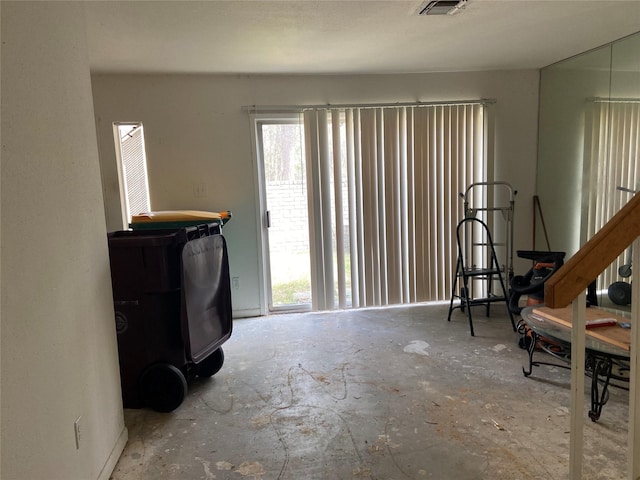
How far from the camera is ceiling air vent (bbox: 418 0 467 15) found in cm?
225

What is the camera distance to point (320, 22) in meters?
2.47

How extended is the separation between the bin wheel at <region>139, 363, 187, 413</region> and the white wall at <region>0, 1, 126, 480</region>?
1.26ft

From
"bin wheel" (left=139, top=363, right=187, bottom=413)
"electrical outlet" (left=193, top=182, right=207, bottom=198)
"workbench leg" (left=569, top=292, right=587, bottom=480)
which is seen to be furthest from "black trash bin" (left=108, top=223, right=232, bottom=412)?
"workbench leg" (left=569, top=292, right=587, bottom=480)

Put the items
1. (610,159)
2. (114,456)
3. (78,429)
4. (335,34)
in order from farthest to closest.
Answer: (610,159) < (335,34) < (114,456) < (78,429)

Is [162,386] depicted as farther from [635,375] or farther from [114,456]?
[635,375]

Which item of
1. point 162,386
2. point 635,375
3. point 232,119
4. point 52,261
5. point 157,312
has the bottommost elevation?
point 162,386

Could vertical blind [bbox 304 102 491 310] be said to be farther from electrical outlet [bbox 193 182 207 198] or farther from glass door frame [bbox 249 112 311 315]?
electrical outlet [bbox 193 182 207 198]

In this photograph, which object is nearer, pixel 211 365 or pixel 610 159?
pixel 211 365

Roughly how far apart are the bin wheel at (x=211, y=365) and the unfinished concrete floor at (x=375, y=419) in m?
0.07

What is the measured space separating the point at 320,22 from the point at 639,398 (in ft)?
7.99

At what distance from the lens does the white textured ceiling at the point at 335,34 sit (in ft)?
7.45

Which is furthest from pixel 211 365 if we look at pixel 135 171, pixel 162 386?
pixel 135 171

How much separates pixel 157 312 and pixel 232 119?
214cm

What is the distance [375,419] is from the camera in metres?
2.15
